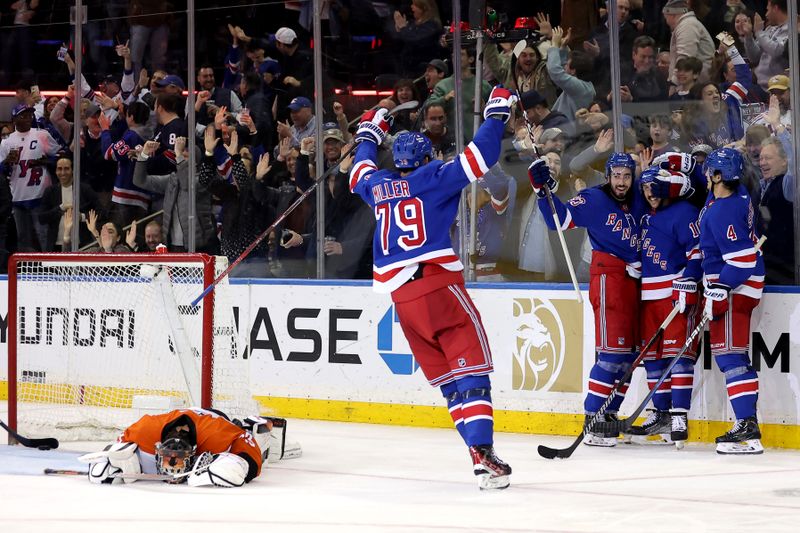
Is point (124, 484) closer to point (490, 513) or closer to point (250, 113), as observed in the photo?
point (490, 513)

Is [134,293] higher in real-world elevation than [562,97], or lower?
lower

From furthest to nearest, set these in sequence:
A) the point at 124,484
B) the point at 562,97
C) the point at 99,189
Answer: the point at 99,189 → the point at 562,97 → the point at 124,484

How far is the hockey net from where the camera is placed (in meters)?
6.06

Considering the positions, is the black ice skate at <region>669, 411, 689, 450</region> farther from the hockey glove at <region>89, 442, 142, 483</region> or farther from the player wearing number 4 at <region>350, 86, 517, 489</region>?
the hockey glove at <region>89, 442, 142, 483</region>

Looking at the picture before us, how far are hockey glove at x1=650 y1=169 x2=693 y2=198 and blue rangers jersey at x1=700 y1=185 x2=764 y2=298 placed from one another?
26cm

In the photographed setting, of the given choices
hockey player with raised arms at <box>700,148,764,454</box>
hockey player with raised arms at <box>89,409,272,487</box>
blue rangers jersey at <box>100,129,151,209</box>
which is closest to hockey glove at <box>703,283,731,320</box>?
hockey player with raised arms at <box>700,148,764,454</box>

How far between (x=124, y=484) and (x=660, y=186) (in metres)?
2.95

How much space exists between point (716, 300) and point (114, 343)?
3.06 meters

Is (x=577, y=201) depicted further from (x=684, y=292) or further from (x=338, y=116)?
(x=338, y=116)

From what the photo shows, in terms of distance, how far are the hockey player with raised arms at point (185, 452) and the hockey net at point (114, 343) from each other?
2.32 ft

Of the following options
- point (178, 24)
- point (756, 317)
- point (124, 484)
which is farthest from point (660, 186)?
point (178, 24)

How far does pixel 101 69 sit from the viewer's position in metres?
9.20

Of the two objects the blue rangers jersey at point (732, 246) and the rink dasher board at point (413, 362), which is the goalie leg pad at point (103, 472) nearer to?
the rink dasher board at point (413, 362)

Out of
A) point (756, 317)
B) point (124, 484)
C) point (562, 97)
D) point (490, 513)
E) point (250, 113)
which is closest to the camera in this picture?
point (490, 513)
